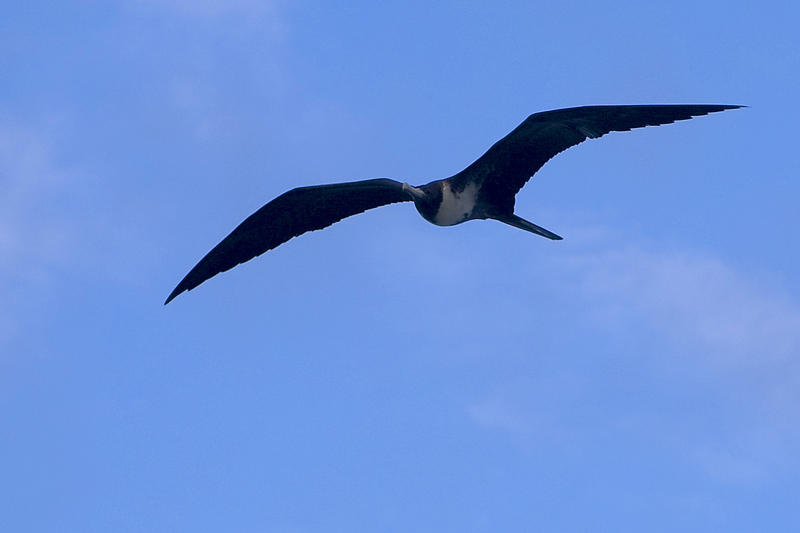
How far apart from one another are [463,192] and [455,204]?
0.15m

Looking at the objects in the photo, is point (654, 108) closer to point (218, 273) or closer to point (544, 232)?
point (544, 232)

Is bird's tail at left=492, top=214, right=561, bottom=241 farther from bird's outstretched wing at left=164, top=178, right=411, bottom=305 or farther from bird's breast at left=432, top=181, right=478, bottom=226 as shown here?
bird's outstretched wing at left=164, top=178, right=411, bottom=305

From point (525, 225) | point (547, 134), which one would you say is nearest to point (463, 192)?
point (525, 225)

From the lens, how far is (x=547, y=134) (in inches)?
417

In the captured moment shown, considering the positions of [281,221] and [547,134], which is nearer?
[547,134]

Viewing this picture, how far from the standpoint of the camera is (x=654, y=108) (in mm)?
9891

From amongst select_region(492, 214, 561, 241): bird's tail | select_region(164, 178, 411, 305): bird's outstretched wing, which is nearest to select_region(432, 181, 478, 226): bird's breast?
select_region(492, 214, 561, 241): bird's tail

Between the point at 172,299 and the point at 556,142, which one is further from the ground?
the point at 556,142

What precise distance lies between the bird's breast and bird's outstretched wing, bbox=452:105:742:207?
0.34ft

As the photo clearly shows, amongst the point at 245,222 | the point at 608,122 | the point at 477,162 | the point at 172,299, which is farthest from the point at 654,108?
the point at 172,299

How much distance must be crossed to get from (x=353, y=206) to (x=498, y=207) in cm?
169

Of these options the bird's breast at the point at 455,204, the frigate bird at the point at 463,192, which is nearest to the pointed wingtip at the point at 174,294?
the frigate bird at the point at 463,192

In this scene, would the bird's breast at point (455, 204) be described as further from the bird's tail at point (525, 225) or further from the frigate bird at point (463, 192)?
the bird's tail at point (525, 225)

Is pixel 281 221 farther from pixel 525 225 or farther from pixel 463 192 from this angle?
pixel 525 225
